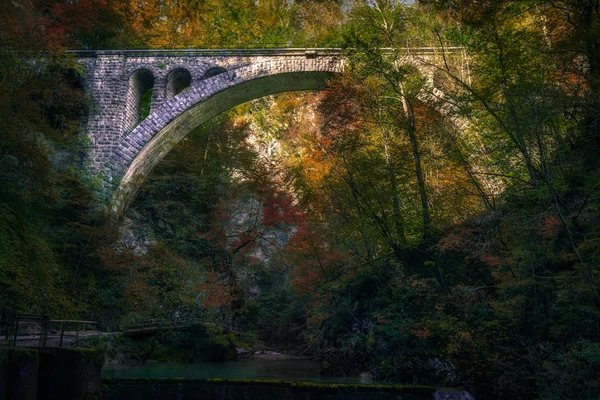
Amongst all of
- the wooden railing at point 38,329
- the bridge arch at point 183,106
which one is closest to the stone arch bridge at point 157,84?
the bridge arch at point 183,106

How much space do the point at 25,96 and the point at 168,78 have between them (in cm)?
650

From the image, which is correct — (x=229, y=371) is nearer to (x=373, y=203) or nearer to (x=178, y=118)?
(x=373, y=203)

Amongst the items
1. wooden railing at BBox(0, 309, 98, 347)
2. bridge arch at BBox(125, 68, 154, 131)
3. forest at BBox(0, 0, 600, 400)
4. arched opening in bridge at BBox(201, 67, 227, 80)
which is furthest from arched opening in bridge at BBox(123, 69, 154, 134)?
wooden railing at BBox(0, 309, 98, 347)

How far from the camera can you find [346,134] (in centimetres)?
1457

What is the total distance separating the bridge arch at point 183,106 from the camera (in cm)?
1992

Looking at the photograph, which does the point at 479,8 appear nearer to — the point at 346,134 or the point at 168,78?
the point at 346,134

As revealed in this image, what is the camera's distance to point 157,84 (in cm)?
2067

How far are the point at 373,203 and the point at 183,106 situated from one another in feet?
33.4

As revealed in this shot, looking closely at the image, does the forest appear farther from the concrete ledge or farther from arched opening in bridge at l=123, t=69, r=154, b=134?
the concrete ledge

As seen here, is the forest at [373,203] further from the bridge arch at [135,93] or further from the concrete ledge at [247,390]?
the concrete ledge at [247,390]

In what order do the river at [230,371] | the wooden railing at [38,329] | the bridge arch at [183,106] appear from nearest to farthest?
the wooden railing at [38,329] → the river at [230,371] → the bridge arch at [183,106]

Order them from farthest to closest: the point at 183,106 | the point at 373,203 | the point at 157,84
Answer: the point at 157,84, the point at 183,106, the point at 373,203

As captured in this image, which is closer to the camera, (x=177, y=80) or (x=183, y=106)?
(x=183, y=106)

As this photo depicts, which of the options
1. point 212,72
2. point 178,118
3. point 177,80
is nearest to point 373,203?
point 178,118
